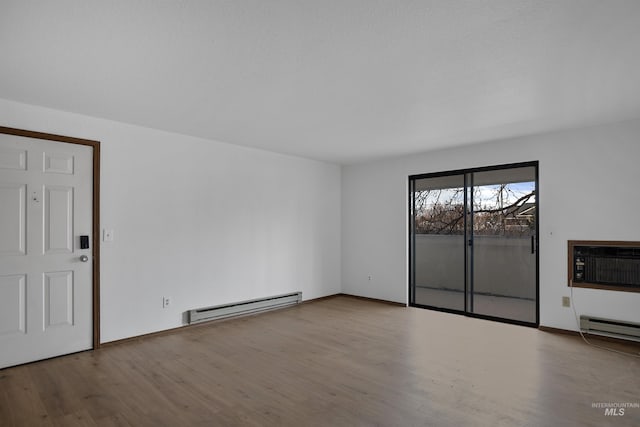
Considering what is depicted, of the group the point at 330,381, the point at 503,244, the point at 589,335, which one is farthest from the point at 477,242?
the point at 330,381

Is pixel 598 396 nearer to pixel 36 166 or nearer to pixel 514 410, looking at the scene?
pixel 514 410

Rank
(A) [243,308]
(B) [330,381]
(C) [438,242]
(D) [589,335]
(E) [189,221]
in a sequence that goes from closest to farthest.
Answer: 1. (B) [330,381]
2. (D) [589,335]
3. (E) [189,221]
4. (A) [243,308]
5. (C) [438,242]

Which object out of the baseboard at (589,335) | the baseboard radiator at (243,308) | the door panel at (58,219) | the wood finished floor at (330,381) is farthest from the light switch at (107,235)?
the baseboard at (589,335)

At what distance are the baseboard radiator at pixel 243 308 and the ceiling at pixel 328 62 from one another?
230 cm

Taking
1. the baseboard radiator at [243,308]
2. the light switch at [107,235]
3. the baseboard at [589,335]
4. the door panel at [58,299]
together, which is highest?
the light switch at [107,235]

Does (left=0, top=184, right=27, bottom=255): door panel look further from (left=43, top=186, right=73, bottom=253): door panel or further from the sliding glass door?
the sliding glass door

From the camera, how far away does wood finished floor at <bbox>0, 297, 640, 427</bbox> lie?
7.98 feet

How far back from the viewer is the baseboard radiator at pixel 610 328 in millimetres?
3830

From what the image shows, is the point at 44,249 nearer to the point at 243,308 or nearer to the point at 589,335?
the point at 243,308

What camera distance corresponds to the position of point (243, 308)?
507cm

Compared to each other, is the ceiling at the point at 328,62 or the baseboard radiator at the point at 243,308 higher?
the ceiling at the point at 328,62

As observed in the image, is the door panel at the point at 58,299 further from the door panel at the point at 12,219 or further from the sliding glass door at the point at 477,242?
the sliding glass door at the point at 477,242

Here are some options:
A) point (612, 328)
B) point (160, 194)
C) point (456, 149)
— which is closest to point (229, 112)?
point (160, 194)

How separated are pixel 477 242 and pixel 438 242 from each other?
1.95 feet
